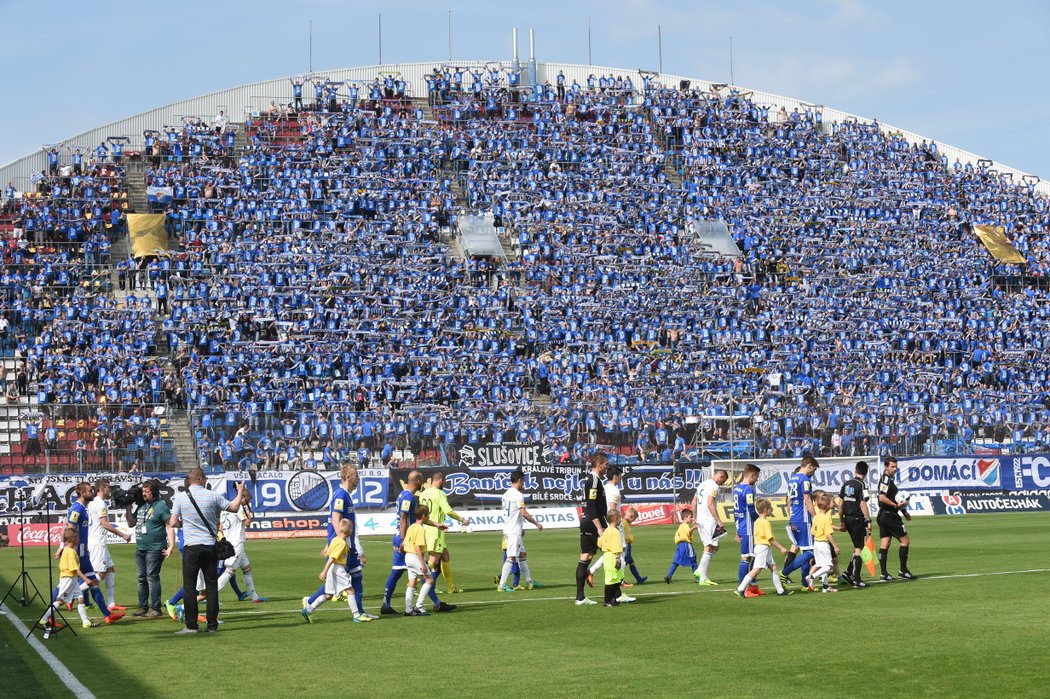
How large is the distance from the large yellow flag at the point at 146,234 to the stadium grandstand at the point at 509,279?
14 cm

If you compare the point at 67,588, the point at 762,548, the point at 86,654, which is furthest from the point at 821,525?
the point at 67,588

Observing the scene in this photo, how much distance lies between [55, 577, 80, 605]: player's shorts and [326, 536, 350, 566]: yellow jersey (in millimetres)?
3958

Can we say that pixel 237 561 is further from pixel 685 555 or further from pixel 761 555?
pixel 761 555

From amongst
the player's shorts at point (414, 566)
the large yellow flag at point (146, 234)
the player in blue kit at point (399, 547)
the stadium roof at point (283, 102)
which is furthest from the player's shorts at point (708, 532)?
the stadium roof at point (283, 102)

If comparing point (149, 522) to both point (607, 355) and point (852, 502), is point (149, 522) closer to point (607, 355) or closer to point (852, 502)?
point (852, 502)

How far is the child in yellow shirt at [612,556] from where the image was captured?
62.9 ft

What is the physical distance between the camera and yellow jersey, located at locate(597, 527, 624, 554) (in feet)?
62.8

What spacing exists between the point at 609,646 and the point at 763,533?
563 centimetres

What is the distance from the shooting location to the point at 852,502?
869 inches

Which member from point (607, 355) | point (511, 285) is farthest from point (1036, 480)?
point (511, 285)

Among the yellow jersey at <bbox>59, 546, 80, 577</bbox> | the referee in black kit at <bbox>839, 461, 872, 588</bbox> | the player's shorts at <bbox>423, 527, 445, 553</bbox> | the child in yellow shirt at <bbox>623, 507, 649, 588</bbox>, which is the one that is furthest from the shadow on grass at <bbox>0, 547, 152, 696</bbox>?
the referee in black kit at <bbox>839, 461, 872, 588</bbox>

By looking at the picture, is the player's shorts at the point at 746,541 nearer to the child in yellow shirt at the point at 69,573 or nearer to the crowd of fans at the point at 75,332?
the child in yellow shirt at the point at 69,573

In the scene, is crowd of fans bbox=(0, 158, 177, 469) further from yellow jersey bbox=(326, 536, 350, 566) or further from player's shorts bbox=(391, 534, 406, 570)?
yellow jersey bbox=(326, 536, 350, 566)

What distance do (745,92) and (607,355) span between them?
88.5ft
